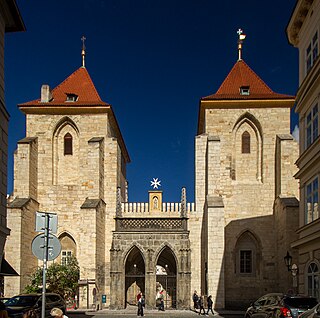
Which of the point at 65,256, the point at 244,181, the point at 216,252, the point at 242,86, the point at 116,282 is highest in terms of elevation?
the point at 242,86

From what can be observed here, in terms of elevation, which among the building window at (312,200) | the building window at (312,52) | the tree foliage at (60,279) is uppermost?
the building window at (312,52)

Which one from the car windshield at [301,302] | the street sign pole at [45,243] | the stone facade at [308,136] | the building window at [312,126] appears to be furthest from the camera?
the building window at [312,126]

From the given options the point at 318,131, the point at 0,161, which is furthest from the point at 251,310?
the point at 0,161

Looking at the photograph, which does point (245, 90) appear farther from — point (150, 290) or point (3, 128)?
point (3, 128)

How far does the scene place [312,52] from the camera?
1867 cm

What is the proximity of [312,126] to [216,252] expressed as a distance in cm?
1266

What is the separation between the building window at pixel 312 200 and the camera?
1769cm

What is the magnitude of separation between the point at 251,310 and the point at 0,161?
32.2 ft

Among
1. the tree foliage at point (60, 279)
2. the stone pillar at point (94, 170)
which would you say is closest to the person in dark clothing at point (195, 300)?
the tree foliage at point (60, 279)

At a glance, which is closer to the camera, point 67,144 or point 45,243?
point 45,243

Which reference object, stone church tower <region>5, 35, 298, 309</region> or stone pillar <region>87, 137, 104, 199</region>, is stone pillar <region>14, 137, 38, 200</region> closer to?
stone church tower <region>5, 35, 298, 309</region>

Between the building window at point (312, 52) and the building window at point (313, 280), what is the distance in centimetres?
710

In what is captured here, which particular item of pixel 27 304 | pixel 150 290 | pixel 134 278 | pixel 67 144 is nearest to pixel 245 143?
pixel 150 290

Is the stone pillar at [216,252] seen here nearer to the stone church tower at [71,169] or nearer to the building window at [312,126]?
the stone church tower at [71,169]
